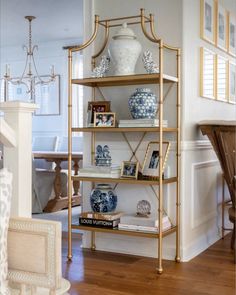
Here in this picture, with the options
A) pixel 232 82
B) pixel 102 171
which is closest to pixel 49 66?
pixel 232 82

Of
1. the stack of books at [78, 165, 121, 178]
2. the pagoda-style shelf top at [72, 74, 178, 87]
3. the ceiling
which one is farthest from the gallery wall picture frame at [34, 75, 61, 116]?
the stack of books at [78, 165, 121, 178]

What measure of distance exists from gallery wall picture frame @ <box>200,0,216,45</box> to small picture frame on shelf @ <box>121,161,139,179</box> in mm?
1270

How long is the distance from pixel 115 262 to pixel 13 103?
6.29 feet

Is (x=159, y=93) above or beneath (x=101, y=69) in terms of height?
beneath

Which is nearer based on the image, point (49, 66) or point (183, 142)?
point (183, 142)

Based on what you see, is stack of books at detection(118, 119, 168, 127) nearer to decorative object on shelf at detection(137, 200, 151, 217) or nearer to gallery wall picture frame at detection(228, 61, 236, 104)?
decorative object on shelf at detection(137, 200, 151, 217)

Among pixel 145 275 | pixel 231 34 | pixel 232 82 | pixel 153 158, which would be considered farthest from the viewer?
pixel 232 82

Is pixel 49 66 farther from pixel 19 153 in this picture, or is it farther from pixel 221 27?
pixel 19 153

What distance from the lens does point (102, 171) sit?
3.57m

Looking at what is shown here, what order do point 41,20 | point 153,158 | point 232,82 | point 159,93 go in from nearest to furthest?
point 159,93
point 153,158
point 232,82
point 41,20

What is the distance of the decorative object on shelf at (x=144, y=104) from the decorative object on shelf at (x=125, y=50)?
191 mm

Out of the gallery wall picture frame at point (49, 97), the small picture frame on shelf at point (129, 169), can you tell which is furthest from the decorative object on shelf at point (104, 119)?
the gallery wall picture frame at point (49, 97)

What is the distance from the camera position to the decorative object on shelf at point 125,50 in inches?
137

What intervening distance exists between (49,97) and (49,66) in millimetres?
577
